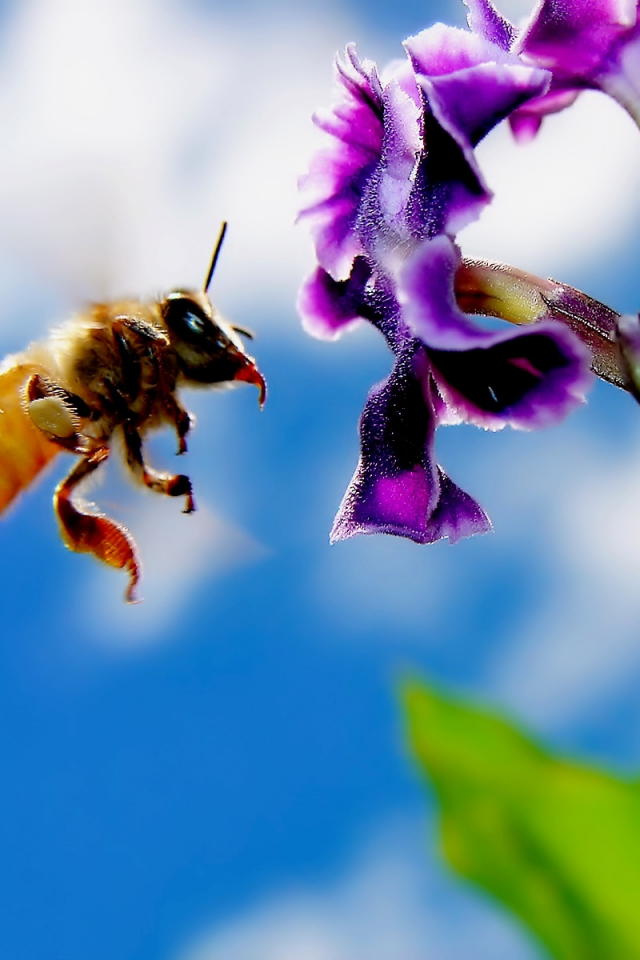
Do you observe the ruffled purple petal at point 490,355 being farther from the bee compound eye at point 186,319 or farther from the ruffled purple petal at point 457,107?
the bee compound eye at point 186,319

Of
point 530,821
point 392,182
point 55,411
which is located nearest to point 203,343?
point 55,411

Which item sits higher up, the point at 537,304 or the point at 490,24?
→ the point at 490,24

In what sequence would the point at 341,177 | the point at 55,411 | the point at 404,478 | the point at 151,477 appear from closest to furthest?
the point at 404,478 → the point at 341,177 → the point at 55,411 → the point at 151,477

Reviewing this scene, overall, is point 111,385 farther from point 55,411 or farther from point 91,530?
A: point 91,530

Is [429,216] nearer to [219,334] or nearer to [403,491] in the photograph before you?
[403,491]

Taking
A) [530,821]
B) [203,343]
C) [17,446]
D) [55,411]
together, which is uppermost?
[203,343]

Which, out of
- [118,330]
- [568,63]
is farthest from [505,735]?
[568,63]

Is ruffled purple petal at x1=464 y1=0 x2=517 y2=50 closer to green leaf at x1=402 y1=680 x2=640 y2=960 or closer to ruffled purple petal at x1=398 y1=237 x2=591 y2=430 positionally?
ruffled purple petal at x1=398 y1=237 x2=591 y2=430
